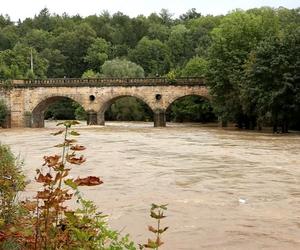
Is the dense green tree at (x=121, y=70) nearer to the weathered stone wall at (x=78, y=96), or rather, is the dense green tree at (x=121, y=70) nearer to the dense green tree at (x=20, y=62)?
the dense green tree at (x=20, y=62)

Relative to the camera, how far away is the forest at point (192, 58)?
133ft

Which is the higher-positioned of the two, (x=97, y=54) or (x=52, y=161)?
(x=97, y=54)

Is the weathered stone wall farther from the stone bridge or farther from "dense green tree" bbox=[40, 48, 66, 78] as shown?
"dense green tree" bbox=[40, 48, 66, 78]

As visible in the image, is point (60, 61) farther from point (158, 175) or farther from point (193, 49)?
point (158, 175)

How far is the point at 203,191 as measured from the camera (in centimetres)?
1531

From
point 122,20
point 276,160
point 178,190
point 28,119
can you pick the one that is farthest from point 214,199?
point 122,20

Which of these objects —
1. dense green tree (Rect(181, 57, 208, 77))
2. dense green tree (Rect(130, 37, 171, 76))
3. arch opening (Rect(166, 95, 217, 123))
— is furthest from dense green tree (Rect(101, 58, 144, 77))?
dense green tree (Rect(130, 37, 171, 76))

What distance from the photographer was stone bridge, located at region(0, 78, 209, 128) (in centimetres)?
5547

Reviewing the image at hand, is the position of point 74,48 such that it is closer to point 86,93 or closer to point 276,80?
point 86,93

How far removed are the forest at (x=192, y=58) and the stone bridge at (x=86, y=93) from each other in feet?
10.8

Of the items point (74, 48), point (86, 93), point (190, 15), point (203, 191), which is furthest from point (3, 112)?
point (190, 15)

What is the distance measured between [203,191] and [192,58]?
7033cm

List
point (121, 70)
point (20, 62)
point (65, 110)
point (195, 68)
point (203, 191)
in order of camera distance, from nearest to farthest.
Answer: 1. point (203, 191)
2. point (195, 68)
3. point (121, 70)
4. point (20, 62)
5. point (65, 110)

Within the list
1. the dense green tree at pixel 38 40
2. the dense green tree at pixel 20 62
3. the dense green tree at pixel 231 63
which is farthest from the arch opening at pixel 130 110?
the dense green tree at pixel 38 40
